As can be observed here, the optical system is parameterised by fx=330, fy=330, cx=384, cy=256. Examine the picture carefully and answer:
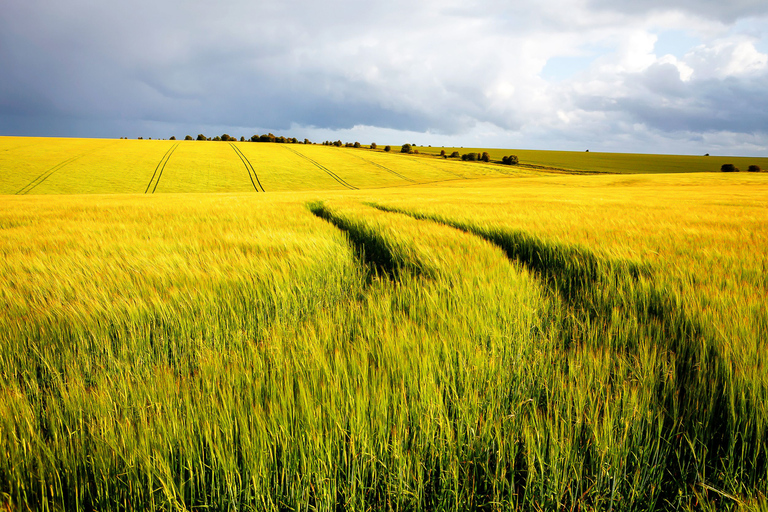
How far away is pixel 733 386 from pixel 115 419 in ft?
7.38

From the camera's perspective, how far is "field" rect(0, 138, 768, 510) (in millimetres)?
945

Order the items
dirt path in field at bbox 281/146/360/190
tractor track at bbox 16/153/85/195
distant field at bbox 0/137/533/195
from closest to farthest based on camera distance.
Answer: tractor track at bbox 16/153/85/195 < distant field at bbox 0/137/533/195 < dirt path in field at bbox 281/146/360/190

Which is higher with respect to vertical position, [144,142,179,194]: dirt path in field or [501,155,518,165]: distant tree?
[501,155,518,165]: distant tree

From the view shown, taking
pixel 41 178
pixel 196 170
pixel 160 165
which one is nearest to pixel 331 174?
pixel 196 170

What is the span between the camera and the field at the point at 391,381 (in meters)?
0.95

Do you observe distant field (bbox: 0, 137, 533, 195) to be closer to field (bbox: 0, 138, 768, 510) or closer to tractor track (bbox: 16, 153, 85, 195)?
tractor track (bbox: 16, 153, 85, 195)

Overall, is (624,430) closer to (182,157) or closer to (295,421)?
(295,421)

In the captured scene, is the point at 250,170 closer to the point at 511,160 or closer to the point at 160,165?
the point at 160,165

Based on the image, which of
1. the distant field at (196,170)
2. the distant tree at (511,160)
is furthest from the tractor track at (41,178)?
the distant tree at (511,160)

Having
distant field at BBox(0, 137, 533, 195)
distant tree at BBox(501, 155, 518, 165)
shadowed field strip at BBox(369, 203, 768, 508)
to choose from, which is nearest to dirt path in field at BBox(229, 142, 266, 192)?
distant field at BBox(0, 137, 533, 195)

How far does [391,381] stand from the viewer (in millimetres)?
1342

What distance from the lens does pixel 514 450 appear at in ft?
3.32

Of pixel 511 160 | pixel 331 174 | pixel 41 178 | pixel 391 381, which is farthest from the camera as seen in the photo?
pixel 511 160

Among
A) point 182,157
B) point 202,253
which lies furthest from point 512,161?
point 202,253
